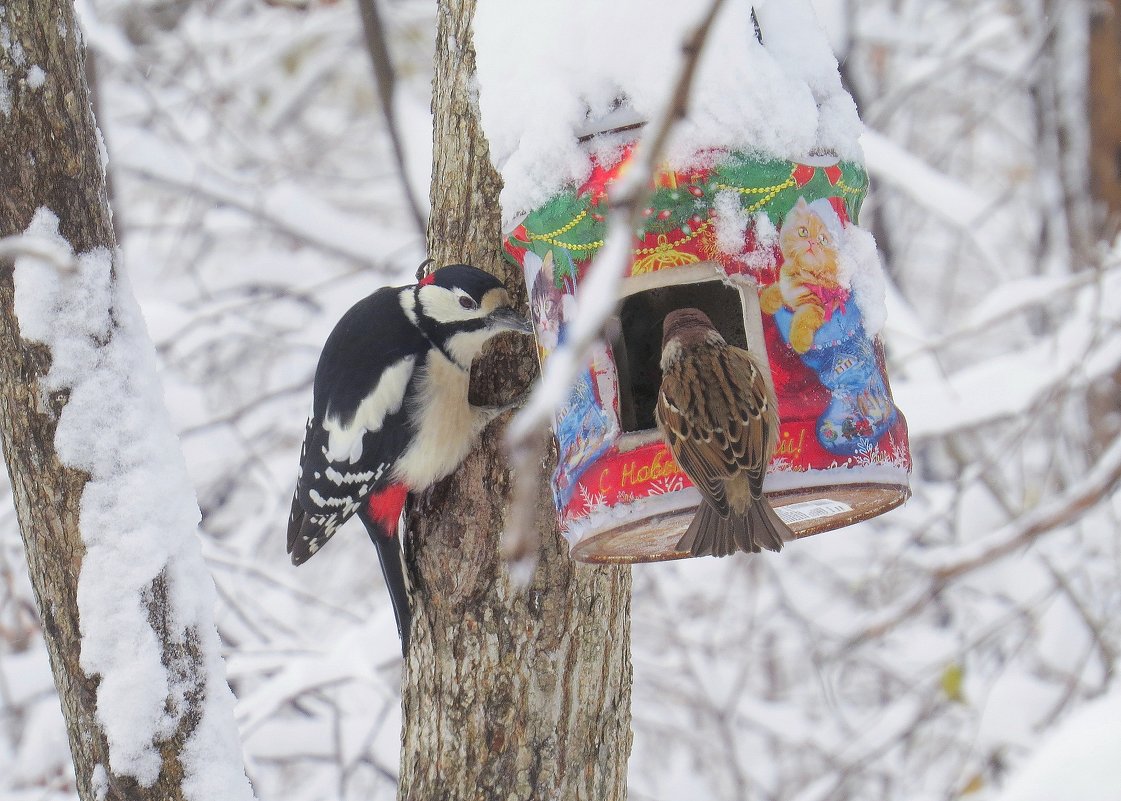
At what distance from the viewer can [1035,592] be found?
4.89m

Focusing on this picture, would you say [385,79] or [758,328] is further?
[385,79]

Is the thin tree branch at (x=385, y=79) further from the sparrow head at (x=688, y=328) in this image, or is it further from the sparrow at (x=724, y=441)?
the sparrow at (x=724, y=441)

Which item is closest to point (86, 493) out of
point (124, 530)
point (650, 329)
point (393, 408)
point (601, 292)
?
point (124, 530)

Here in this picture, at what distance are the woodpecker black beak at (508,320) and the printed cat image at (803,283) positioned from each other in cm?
57

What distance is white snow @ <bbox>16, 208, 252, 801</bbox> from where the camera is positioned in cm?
204

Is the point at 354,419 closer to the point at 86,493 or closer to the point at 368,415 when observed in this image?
the point at 368,415

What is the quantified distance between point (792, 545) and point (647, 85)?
3730 mm

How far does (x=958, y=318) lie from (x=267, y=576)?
6.05 metres

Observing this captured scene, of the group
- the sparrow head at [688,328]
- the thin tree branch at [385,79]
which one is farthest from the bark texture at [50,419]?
the thin tree branch at [385,79]

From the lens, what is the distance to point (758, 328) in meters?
2.13

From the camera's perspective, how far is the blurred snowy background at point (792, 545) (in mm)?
4000

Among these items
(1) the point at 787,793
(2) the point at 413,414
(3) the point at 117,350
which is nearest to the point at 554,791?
(2) the point at 413,414

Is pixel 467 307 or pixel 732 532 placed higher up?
pixel 467 307

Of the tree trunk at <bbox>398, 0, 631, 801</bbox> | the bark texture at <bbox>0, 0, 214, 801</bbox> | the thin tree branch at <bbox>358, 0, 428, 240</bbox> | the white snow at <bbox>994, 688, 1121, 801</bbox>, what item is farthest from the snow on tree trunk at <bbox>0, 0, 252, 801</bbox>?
the thin tree branch at <bbox>358, 0, 428, 240</bbox>
